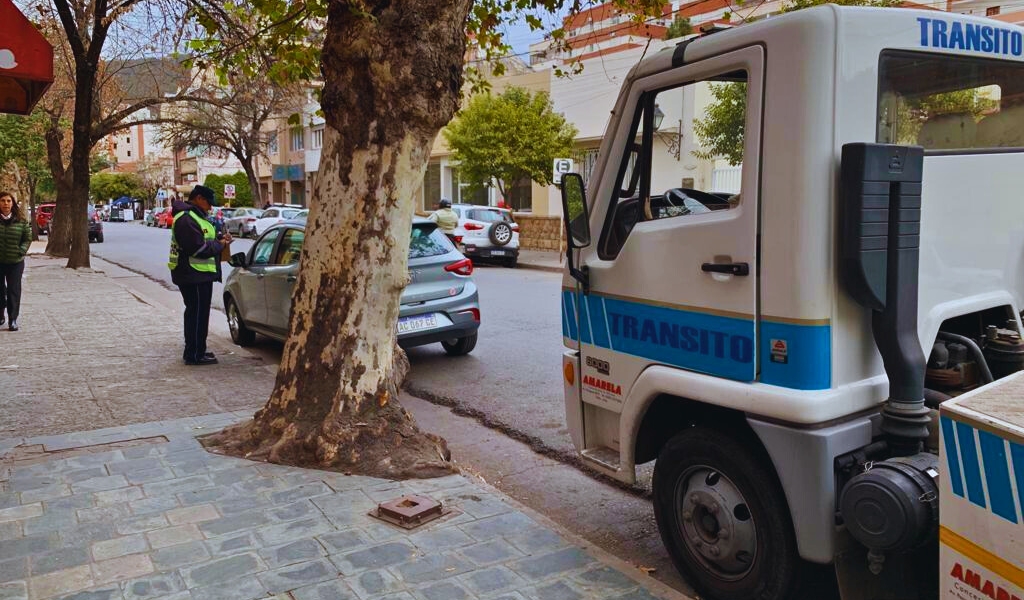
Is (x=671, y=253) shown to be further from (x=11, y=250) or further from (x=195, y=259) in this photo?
(x=11, y=250)

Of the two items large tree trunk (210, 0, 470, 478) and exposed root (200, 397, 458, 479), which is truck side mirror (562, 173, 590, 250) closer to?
large tree trunk (210, 0, 470, 478)

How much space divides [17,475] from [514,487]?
2.97 meters

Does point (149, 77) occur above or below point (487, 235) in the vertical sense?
above

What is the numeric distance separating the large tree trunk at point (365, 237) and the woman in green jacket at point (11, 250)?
6906mm

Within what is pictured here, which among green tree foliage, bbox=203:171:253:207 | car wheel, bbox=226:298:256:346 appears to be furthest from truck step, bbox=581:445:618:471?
green tree foliage, bbox=203:171:253:207

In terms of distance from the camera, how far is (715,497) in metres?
3.27

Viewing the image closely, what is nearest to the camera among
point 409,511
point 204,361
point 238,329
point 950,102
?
point 950,102

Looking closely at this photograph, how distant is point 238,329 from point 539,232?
1728 cm

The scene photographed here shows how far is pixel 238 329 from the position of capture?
32.3 ft

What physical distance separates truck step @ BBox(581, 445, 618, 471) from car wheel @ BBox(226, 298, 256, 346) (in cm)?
670

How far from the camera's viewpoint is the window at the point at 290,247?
8.52 meters

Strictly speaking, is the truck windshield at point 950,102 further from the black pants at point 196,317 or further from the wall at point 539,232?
the wall at point 539,232

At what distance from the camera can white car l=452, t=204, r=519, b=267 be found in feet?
67.4

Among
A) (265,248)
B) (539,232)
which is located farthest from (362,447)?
(539,232)
